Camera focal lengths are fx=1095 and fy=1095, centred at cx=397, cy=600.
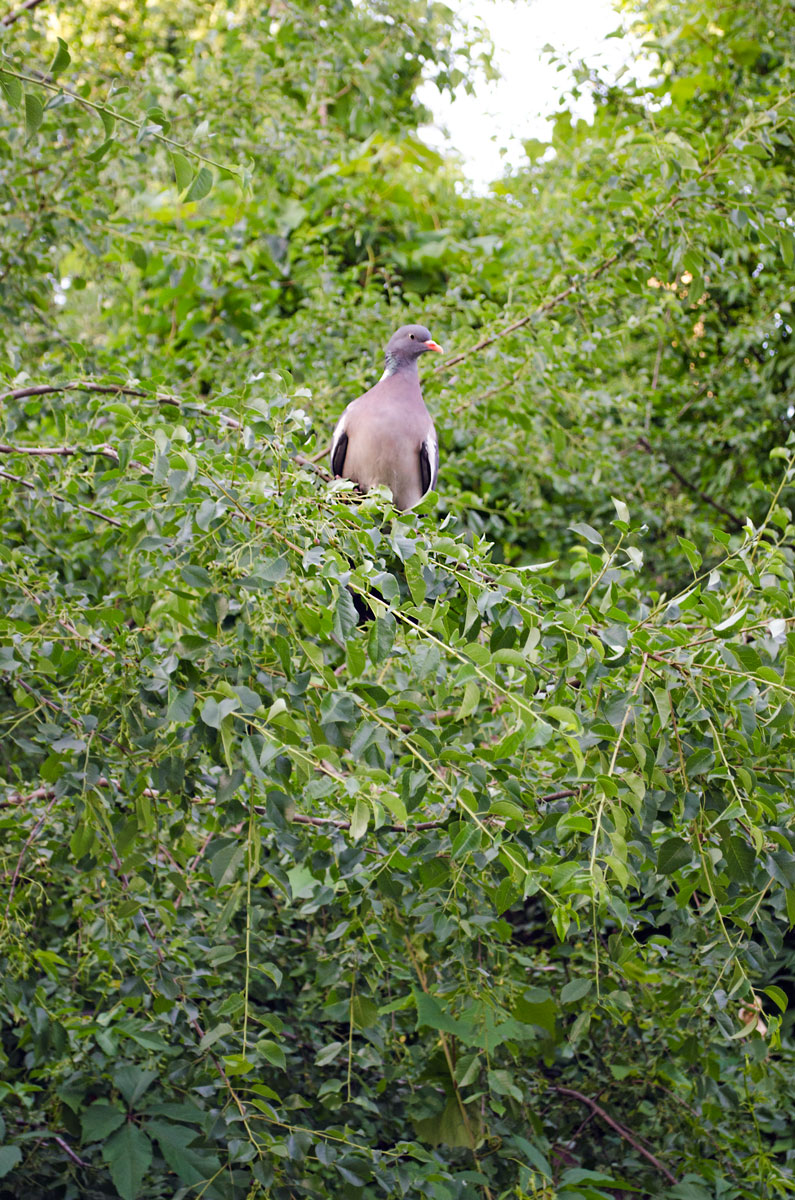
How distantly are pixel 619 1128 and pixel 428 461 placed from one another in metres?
1.67

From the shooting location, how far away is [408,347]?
2.91 meters

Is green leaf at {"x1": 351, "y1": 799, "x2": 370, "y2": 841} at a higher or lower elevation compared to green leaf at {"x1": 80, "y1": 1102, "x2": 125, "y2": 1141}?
higher

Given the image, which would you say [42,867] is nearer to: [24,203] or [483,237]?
[24,203]

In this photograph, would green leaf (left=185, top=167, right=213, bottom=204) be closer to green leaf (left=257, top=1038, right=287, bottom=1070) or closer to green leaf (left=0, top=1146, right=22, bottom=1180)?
green leaf (left=257, top=1038, right=287, bottom=1070)

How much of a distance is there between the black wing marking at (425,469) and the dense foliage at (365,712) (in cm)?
17

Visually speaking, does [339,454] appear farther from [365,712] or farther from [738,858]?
[738,858]

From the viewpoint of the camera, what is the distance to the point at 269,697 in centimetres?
171

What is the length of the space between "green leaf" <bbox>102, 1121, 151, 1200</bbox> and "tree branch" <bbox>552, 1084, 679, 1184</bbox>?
3.47 feet

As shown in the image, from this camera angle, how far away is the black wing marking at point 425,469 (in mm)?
2773

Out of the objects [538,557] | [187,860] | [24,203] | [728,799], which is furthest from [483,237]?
[728,799]

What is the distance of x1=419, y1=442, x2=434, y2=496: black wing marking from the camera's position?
109 inches

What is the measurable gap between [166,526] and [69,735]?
43cm

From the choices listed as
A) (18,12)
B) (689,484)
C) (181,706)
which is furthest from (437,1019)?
(689,484)

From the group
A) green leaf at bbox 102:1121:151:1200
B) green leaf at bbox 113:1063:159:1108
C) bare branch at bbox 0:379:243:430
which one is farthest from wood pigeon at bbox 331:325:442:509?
green leaf at bbox 102:1121:151:1200
